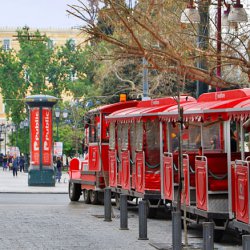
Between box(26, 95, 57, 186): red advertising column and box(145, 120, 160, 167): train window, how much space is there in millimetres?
21661

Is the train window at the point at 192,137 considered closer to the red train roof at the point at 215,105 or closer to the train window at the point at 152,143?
the red train roof at the point at 215,105

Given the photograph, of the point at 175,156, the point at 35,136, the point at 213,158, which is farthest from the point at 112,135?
the point at 35,136

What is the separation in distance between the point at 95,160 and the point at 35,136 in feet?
52.6

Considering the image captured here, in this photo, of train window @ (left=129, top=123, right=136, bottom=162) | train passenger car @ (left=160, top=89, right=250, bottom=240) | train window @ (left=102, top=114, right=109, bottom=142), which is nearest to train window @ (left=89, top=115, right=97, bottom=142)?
train window @ (left=102, top=114, right=109, bottom=142)

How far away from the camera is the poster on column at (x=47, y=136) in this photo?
5034 centimetres

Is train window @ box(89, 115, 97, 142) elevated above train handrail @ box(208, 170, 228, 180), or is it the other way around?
train window @ box(89, 115, 97, 142)

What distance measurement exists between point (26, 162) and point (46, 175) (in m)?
51.7

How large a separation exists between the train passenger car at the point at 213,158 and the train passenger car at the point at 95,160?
8.84 m

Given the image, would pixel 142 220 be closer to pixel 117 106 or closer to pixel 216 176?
pixel 216 176

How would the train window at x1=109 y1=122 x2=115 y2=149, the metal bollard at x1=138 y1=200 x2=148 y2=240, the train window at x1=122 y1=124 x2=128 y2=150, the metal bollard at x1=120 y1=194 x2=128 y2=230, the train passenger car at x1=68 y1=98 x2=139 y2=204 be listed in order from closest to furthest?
the metal bollard at x1=138 y1=200 x2=148 y2=240
the metal bollard at x1=120 y1=194 x2=128 y2=230
the train window at x1=122 y1=124 x2=128 y2=150
the train window at x1=109 y1=122 x2=115 y2=149
the train passenger car at x1=68 y1=98 x2=139 y2=204

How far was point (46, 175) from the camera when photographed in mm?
51469

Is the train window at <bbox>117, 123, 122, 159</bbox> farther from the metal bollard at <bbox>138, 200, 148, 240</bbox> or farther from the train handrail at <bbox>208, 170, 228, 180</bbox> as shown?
the train handrail at <bbox>208, 170, 228, 180</bbox>

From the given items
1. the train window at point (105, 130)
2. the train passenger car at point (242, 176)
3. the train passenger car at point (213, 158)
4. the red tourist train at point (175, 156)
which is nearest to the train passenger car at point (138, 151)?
the red tourist train at point (175, 156)

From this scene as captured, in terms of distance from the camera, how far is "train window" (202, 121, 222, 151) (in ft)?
76.4
